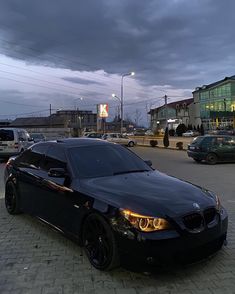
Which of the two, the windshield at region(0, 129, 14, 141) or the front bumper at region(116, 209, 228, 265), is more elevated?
the windshield at region(0, 129, 14, 141)

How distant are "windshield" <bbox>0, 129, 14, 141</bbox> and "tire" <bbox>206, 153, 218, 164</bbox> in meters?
10.5

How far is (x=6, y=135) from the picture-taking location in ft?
68.4

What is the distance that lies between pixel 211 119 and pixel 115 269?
9372 centimetres

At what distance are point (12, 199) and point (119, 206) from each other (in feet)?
11.9

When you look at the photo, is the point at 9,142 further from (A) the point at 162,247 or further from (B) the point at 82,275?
(A) the point at 162,247

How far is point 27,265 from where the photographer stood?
15.5 feet

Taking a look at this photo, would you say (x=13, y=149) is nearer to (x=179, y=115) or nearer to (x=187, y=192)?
(x=187, y=192)

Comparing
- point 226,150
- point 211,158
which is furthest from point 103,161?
point 226,150

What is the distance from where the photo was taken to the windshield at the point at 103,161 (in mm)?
5484

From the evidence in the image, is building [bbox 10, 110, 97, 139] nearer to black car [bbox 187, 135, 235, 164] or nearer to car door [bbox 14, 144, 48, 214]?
black car [bbox 187, 135, 235, 164]

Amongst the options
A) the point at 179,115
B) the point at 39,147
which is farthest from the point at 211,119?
the point at 39,147

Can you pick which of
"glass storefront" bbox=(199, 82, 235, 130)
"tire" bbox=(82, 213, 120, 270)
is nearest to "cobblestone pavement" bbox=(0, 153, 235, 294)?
"tire" bbox=(82, 213, 120, 270)

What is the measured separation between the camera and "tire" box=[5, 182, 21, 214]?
23.3 feet

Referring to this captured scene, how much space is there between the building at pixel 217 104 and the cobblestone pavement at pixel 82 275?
271 ft
